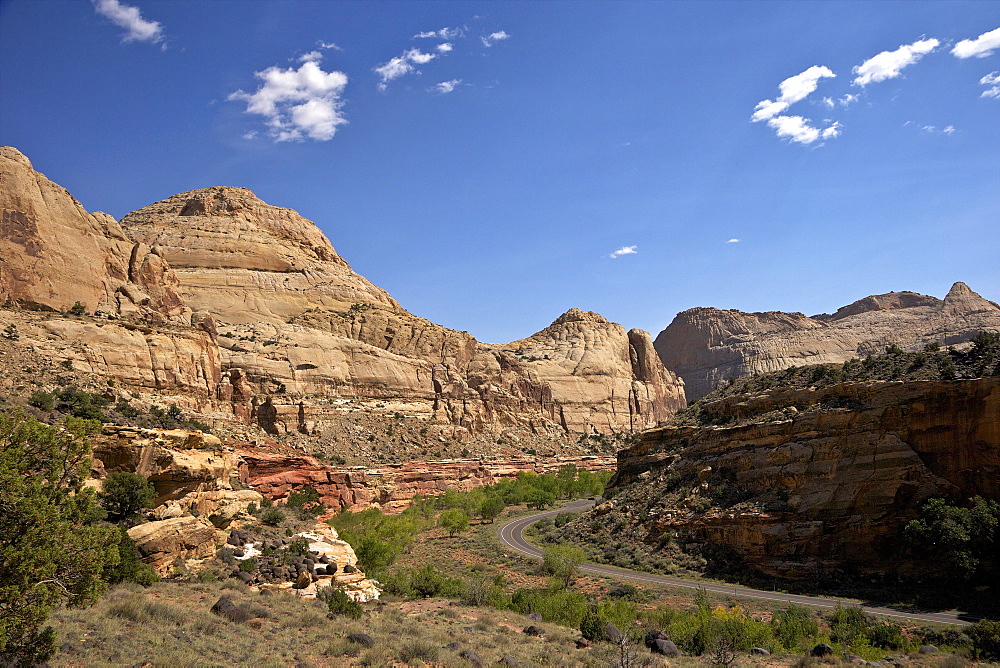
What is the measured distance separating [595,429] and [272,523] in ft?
287

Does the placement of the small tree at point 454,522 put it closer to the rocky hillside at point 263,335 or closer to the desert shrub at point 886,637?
the rocky hillside at point 263,335

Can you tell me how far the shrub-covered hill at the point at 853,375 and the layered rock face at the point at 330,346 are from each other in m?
41.6

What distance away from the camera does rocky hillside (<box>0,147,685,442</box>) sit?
4634cm

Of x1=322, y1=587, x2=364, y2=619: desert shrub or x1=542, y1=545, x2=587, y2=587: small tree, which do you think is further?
x1=542, y1=545, x2=587, y2=587: small tree

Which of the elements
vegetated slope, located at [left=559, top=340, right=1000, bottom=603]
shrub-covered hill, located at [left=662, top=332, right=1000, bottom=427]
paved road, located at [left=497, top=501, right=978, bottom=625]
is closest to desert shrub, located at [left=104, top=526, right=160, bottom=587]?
paved road, located at [left=497, top=501, right=978, bottom=625]

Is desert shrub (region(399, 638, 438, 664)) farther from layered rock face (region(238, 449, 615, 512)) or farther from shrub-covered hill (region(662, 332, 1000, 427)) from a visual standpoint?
layered rock face (region(238, 449, 615, 512))

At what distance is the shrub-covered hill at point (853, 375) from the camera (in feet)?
105

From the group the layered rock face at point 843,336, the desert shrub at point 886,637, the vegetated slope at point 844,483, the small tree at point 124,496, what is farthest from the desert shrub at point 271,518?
the layered rock face at point 843,336

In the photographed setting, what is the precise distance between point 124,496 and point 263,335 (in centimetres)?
5155

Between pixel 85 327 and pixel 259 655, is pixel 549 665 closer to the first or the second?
pixel 259 655

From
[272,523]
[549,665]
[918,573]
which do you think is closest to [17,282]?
[272,523]

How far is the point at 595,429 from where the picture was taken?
113188 millimetres

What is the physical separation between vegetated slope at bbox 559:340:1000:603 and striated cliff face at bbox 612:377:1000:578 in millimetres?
54

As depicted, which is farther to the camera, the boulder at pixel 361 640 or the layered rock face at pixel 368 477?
the layered rock face at pixel 368 477
